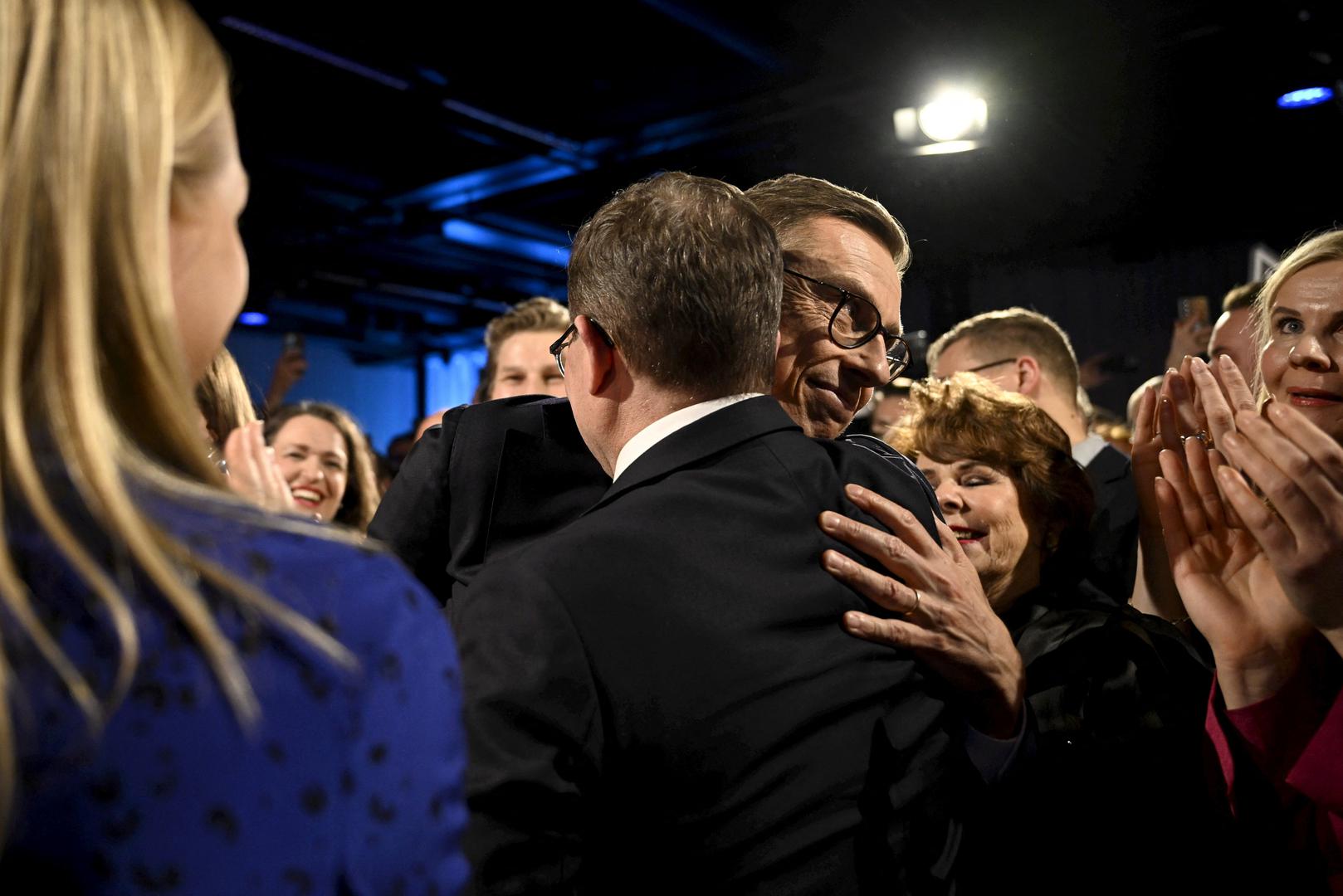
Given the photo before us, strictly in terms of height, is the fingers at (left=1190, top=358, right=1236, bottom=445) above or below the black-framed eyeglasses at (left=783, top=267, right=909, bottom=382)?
below

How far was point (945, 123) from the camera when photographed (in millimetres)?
5527

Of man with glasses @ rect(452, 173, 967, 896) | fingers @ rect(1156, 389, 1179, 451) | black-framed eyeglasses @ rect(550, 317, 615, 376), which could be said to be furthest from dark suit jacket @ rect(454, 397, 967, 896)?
fingers @ rect(1156, 389, 1179, 451)

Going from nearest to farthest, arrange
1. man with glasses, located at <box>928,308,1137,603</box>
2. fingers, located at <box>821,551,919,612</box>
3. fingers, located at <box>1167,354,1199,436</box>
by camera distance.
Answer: fingers, located at <box>821,551,919,612</box> < fingers, located at <box>1167,354,1199,436</box> < man with glasses, located at <box>928,308,1137,603</box>

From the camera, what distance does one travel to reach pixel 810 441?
134 cm

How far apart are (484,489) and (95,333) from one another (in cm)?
121

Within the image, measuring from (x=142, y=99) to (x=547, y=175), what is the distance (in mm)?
7617

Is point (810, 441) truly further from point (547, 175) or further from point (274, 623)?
point (547, 175)

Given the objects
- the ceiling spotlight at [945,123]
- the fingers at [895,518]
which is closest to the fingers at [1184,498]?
the fingers at [895,518]

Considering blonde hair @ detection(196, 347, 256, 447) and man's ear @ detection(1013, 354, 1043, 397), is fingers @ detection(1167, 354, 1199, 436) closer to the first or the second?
blonde hair @ detection(196, 347, 256, 447)

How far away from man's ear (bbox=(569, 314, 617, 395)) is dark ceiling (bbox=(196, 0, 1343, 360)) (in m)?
3.93

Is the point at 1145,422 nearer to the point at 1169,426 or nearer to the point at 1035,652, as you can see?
the point at 1169,426

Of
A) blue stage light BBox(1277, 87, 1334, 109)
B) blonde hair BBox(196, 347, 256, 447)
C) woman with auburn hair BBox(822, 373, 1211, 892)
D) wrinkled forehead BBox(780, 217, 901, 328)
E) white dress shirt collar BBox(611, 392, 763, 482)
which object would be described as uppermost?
blue stage light BBox(1277, 87, 1334, 109)

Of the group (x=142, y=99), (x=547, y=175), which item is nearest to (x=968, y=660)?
(x=142, y=99)

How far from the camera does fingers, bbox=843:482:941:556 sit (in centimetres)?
131
